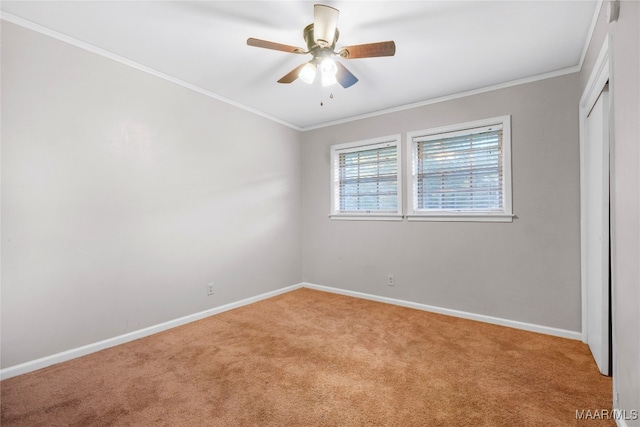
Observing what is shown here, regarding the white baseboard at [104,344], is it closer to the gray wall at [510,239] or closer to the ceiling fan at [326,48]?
the gray wall at [510,239]

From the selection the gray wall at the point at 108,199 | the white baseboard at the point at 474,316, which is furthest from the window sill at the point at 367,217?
the gray wall at the point at 108,199

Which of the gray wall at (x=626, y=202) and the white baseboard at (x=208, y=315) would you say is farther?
the white baseboard at (x=208, y=315)

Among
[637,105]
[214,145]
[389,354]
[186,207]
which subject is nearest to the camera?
[637,105]

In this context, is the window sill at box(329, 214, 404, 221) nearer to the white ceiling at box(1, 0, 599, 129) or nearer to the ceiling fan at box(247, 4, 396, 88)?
the white ceiling at box(1, 0, 599, 129)

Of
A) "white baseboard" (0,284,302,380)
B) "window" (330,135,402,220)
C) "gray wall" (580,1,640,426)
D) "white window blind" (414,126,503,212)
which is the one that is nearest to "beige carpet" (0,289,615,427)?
"white baseboard" (0,284,302,380)

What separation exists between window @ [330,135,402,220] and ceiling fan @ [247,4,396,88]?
1.73 metres

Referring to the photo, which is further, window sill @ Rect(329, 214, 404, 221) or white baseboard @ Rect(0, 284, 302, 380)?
window sill @ Rect(329, 214, 404, 221)

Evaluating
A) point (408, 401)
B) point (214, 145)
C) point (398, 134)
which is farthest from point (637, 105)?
point (214, 145)

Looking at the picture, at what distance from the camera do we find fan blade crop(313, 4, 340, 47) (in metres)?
1.70

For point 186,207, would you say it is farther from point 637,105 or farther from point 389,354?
point 637,105

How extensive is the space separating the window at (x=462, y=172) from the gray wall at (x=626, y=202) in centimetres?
148

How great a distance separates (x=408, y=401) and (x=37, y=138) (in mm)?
3253

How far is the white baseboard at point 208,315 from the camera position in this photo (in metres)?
2.15

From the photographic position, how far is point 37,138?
7.14 ft
